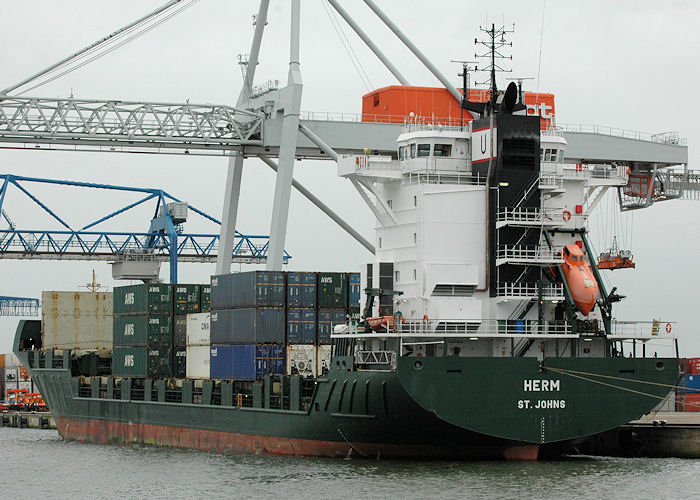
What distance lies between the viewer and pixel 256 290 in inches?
1564

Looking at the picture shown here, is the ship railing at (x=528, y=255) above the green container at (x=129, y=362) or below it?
above

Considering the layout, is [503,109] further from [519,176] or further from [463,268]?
[463,268]

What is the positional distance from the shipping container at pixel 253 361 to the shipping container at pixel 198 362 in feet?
7.27

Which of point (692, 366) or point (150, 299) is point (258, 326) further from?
point (692, 366)

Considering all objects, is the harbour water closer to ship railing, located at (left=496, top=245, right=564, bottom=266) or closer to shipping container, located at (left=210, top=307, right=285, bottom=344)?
shipping container, located at (left=210, top=307, right=285, bottom=344)

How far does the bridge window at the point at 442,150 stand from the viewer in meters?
36.2

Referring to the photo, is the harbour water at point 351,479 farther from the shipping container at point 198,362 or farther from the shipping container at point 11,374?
the shipping container at point 11,374

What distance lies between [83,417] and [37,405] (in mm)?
25235

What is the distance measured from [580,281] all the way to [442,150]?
541 centimetres

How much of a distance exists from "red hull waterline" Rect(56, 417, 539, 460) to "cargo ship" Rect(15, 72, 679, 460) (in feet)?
0.24

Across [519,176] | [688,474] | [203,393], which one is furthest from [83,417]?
[688,474]

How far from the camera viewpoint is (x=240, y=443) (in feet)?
130

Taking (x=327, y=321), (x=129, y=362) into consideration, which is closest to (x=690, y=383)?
(x=327, y=321)

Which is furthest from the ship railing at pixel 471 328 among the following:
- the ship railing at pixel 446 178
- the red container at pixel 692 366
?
the red container at pixel 692 366
